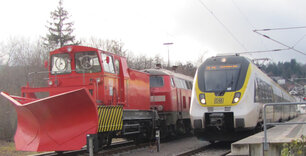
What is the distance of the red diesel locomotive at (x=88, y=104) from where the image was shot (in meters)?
8.95

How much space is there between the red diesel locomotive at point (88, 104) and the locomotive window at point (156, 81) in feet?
0.37

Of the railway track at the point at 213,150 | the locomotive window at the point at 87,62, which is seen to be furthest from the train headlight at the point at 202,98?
the locomotive window at the point at 87,62

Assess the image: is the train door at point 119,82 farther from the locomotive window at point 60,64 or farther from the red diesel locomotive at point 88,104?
the locomotive window at point 60,64

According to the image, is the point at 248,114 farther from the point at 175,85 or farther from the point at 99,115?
the point at 175,85

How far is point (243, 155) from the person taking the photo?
7723 millimetres

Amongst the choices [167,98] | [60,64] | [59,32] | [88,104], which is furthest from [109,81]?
[59,32]

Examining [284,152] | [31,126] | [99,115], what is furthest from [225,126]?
[31,126]

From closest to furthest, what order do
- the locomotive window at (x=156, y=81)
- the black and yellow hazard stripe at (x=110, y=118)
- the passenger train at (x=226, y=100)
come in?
the black and yellow hazard stripe at (x=110, y=118)
the passenger train at (x=226, y=100)
the locomotive window at (x=156, y=81)

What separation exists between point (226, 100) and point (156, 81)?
5.35 meters

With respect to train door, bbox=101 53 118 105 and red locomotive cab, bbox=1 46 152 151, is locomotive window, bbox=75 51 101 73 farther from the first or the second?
train door, bbox=101 53 118 105

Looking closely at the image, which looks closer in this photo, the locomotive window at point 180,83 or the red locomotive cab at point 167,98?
the red locomotive cab at point 167,98

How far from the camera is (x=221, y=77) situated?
1217 centimetres

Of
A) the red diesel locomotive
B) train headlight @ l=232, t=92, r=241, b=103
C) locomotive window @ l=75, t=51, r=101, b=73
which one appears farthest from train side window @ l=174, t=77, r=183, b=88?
locomotive window @ l=75, t=51, r=101, b=73

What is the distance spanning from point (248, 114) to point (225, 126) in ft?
2.98
